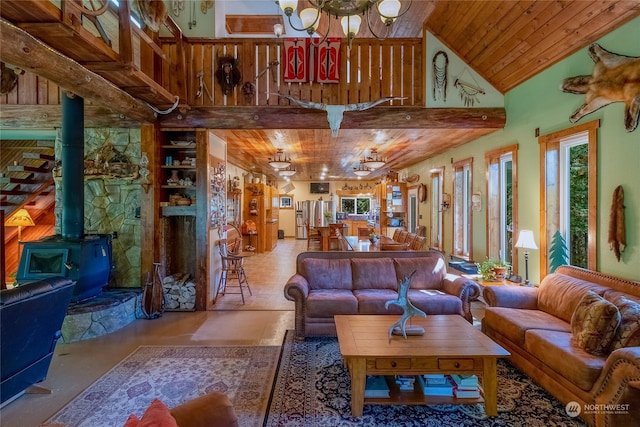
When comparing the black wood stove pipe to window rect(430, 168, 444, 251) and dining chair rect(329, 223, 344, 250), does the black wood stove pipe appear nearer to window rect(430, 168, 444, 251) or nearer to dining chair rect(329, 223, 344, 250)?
dining chair rect(329, 223, 344, 250)

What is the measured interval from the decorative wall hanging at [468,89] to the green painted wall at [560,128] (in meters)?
0.43

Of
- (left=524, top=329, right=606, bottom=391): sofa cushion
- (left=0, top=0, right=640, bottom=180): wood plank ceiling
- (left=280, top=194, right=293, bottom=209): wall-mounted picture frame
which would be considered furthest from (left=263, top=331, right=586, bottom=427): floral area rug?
(left=280, top=194, right=293, bottom=209): wall-mounted picture frame

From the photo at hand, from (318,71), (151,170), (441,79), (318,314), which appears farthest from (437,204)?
(151,170)

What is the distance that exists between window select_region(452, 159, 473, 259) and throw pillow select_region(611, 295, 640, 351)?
3.38 m

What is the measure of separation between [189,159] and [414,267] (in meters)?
3.54

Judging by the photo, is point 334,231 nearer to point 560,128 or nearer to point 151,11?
point 560,128

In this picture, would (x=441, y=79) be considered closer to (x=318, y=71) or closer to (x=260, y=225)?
(x=318, y=71)

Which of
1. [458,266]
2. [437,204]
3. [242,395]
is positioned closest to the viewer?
[242,395]

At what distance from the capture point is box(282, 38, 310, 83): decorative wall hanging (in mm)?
4527

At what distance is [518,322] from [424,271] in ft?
4.44

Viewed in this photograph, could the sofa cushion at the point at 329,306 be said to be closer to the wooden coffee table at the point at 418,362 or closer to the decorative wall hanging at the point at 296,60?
the wooden coffee table at the point at 418,362

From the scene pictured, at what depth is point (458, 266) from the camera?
5.53 metres

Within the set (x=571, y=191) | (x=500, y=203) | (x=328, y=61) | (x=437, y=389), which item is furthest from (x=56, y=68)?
(x=500, y=203)

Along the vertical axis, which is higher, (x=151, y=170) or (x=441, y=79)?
(x=441, y=79)
